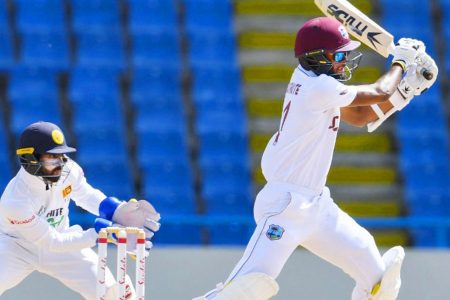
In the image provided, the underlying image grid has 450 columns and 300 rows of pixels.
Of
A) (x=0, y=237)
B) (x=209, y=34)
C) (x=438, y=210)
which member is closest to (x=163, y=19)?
(x=209, y=34)

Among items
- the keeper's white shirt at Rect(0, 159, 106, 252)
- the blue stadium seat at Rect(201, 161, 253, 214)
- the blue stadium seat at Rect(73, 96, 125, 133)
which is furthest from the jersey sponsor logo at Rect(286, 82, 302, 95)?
the blue stadium seat at Rect(73, 96, 125, 133)

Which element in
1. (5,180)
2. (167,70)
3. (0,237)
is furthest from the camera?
(167,70)

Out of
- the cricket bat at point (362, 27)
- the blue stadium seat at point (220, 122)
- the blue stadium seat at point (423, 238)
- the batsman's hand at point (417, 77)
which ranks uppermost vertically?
the cricket bat at point (362, 27)

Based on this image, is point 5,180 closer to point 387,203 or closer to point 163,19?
point 163,19

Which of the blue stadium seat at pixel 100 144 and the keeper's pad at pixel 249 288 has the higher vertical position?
the keeper's pad at pixel 249 288

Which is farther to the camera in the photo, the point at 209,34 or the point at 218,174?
the point at 209,34

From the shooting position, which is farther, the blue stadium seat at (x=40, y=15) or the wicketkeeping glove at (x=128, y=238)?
the blue stadium seat at (x=40, y=15)

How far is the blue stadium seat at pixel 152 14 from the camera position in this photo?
931cm

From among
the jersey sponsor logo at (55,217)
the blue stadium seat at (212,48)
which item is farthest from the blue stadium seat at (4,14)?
the jersey sponsor logo at (55,217)

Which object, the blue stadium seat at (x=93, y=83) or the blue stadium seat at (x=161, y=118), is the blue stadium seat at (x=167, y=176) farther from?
the blue stadium seat at (x=93, y=83)

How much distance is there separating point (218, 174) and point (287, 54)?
1.29m

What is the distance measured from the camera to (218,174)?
8594 millimetres

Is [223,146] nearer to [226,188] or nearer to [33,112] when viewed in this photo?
[226,188]

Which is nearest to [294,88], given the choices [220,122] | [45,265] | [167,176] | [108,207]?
[108,207]
